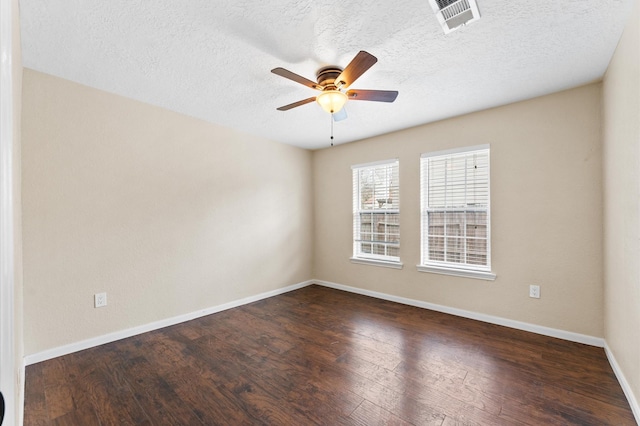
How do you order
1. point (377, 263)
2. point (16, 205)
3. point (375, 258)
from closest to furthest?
point (16, 205) → point (377, 263) → point (375, 258)

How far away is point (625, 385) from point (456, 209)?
2091 mm

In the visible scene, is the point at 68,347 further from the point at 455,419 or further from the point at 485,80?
the point at 485,80

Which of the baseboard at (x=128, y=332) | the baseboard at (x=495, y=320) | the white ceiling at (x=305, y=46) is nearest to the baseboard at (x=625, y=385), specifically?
the baseboard at (x=495, y=320)

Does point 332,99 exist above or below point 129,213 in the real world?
above

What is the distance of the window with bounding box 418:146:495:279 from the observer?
3.43m

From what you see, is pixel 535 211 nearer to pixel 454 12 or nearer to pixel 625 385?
pixel 625 385

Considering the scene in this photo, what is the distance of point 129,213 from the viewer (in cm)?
303

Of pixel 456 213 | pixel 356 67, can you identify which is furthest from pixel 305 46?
pixel 456 213

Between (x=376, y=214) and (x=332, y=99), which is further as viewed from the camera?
(x=376, y=214)

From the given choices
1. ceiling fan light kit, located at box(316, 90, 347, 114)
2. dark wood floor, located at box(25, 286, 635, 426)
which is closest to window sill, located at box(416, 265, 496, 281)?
dark wood floor, located at box(25, 286, 635, 426)

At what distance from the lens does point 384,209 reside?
4398 mm

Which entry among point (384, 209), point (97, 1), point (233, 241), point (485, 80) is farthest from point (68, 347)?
point (485, 80)

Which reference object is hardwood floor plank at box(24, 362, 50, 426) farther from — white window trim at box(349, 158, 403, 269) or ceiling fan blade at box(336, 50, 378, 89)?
white window trim at box(349, 158, 403, 269)

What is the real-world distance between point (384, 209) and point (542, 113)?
7.12 ft
